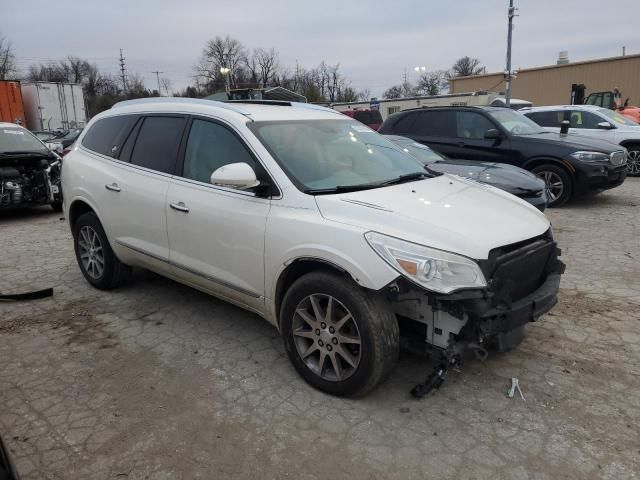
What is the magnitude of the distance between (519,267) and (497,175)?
4431mm

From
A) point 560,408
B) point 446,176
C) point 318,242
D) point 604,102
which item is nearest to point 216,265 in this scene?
point 318,242

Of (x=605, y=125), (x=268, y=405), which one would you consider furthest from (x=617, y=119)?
(x=268, y=405)

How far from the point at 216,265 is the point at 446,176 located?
1985mm

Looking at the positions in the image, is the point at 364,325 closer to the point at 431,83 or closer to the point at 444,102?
the point at 444,102

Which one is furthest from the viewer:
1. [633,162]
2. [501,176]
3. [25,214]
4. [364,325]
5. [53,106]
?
[53,106]

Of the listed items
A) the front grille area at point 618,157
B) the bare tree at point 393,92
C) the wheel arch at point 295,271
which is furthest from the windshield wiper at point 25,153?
the bare tree at point 393,92

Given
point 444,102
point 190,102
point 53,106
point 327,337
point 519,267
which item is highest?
point 53,106

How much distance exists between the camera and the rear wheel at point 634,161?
11.8m

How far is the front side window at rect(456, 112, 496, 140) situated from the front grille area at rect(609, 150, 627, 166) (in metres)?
2.06

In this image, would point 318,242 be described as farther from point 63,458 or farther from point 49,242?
point 49,242

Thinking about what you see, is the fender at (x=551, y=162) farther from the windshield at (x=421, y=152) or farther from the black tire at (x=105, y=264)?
the black tire at (x=105, y=264)

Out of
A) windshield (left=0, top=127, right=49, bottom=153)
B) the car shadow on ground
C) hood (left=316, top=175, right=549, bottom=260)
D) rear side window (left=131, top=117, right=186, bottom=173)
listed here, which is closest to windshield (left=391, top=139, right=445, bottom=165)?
hood (left=316, top=175, right=549, bottom=260)

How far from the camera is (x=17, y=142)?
9.08 meters

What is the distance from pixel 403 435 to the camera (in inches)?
109
